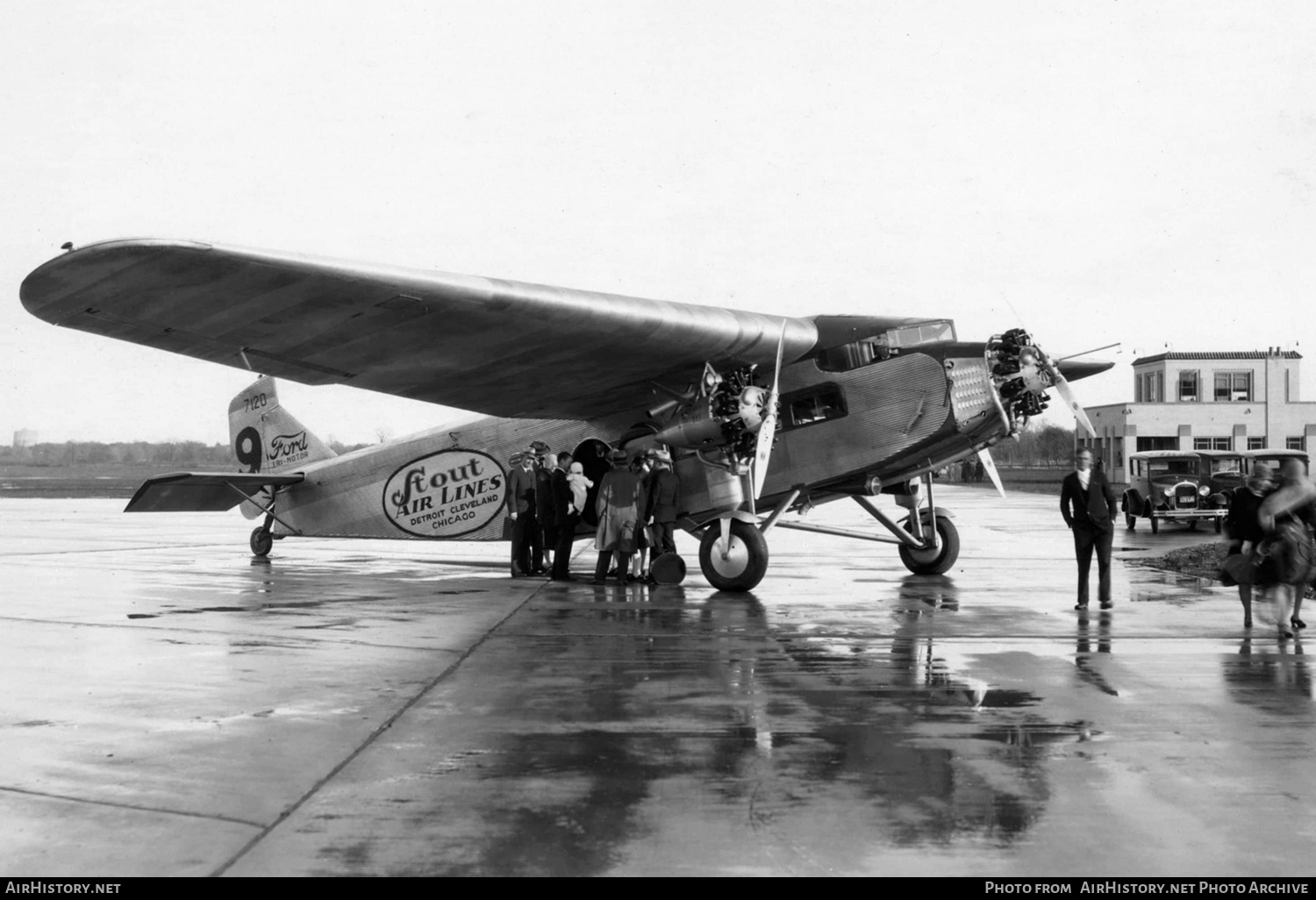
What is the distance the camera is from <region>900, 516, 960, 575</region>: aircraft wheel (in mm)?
15891

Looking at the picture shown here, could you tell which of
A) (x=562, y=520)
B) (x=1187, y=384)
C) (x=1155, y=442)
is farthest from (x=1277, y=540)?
(x=1187, y=384)

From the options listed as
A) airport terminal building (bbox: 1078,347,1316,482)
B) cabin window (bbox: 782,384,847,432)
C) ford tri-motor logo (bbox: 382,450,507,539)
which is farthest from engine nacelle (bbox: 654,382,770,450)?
→ airport terminal building (bbox: 1078,347,1316,482)

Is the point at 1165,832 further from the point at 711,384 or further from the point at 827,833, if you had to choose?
the point at 711,384

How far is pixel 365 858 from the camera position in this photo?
4.18 m

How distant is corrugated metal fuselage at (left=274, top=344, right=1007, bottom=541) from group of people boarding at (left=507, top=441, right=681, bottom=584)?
538 mm

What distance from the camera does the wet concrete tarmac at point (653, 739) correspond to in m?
4.30

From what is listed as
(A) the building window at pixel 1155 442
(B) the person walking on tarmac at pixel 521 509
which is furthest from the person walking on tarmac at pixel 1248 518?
(A) the building window at pixel 1155 442

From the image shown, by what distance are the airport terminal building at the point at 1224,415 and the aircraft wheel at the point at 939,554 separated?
205 feet

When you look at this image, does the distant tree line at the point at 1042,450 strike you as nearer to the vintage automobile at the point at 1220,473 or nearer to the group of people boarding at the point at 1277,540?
the vintage automobile at the point at 1220,473

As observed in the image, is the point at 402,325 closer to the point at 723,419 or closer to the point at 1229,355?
the point at 723,419

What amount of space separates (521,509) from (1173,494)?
20205 mm

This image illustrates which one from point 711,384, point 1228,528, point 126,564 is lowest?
point 126,564

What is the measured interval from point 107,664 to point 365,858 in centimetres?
521
